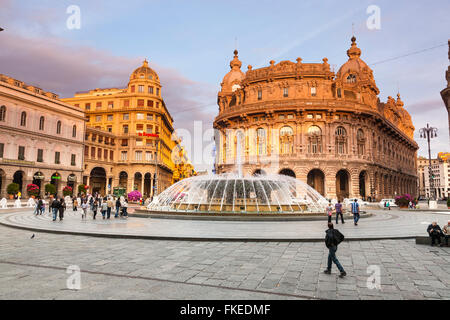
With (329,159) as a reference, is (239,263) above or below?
below

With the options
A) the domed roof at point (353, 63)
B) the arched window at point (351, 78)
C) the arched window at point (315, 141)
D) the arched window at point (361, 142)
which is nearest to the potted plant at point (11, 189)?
the arched window at point (315, 141)

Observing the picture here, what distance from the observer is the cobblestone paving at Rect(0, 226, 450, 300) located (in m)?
5.13

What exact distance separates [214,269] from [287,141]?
135 ft

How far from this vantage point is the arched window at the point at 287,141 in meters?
46.2

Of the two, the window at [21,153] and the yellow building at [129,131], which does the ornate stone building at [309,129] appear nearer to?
the yellow building at [129,131]

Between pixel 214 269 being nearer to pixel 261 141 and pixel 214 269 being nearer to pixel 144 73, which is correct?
pixel 261 141

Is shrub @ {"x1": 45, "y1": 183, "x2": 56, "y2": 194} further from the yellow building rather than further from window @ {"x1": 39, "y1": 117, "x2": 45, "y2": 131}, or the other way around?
the yellow building

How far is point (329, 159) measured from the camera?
1747 inches

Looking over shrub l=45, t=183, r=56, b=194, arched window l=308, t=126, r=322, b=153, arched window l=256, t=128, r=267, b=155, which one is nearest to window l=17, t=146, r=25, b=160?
shrub l=45, t=183, r=56, b=194

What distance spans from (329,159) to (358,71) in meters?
23.4

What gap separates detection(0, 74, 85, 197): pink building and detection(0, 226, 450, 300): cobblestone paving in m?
35.3

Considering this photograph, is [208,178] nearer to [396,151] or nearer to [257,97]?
[257,97]

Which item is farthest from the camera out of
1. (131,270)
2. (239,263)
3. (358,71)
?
(358,71)
